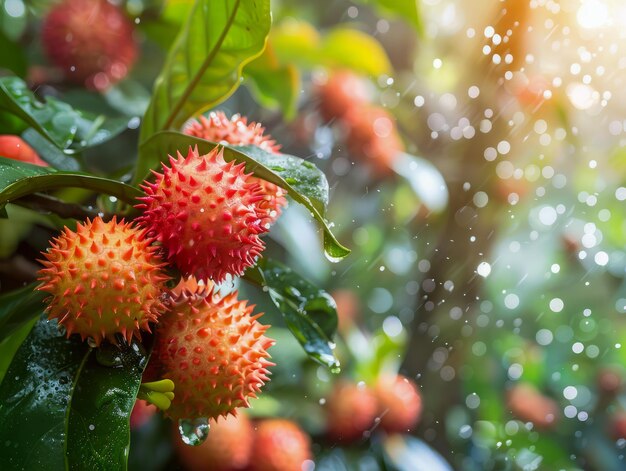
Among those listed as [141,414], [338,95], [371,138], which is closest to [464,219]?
[371,138]

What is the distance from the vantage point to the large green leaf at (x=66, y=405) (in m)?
0.53

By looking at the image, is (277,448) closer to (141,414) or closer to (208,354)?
Result: (141,414)

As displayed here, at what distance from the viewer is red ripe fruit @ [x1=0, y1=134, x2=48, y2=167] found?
812 millimetres

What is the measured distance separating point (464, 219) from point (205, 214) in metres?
1.30

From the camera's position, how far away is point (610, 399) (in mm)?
2207

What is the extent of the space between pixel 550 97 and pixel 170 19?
1134 millimetres

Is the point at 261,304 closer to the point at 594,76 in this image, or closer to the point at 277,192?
the point at 277,192

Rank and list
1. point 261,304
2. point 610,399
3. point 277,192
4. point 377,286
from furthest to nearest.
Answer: point 610,399
point 377,286
point 261,304
point 277,192

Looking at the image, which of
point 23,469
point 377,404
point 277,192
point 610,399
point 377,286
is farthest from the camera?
point 610,399

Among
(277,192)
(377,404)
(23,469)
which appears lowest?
(23,469)

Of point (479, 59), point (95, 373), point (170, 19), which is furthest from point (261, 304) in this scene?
point (479, 59)

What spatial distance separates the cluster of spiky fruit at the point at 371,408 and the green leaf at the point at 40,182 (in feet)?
3.25

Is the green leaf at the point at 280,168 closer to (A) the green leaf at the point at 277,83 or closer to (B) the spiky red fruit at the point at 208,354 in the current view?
(B) the spiky red fruit at the point at 208,354

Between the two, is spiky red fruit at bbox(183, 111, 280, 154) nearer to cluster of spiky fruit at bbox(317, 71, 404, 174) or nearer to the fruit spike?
the fruit spike
